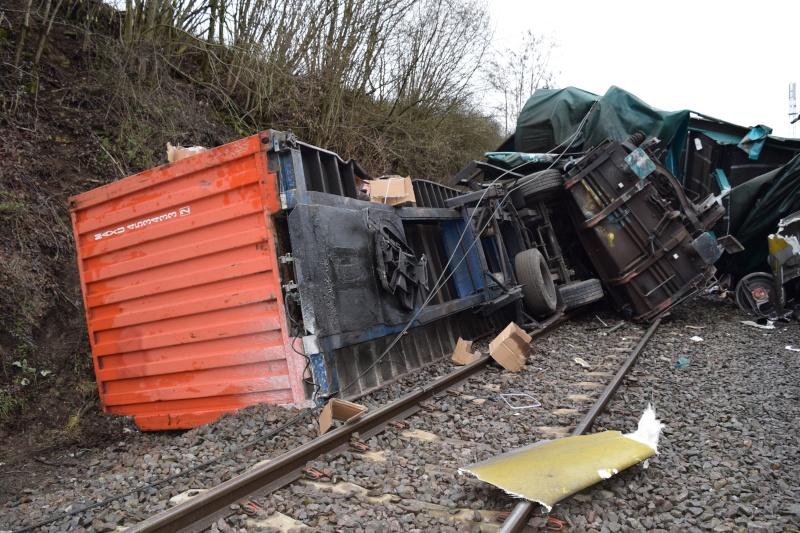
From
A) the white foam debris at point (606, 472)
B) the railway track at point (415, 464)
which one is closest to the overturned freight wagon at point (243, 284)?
the railway track at point (415, 464)

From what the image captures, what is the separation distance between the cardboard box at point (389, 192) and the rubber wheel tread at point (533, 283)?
A: 2666 mm

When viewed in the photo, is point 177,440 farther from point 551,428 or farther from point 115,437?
point 551,428

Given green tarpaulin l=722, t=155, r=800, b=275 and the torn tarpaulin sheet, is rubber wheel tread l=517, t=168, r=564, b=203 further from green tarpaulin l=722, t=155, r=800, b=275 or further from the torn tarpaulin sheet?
the torn tarpaulin sheet

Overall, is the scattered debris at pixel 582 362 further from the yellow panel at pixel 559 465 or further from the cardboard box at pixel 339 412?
the cardboard box at pixel 339 412

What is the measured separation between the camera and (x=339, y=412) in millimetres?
3912

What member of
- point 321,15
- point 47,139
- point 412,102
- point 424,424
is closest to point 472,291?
point 424,424

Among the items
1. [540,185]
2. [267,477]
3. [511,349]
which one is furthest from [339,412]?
[540,185]

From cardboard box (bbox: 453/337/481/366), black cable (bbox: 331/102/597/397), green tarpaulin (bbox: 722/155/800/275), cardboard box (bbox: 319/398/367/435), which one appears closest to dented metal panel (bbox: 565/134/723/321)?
black cable (bbox: 331/102/597/397)

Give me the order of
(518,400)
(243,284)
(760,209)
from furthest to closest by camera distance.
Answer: (760,209)
(518,400)
(243,284)

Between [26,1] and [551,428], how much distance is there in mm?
8428

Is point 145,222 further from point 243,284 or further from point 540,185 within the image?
point 540,185

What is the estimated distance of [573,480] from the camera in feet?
8.63

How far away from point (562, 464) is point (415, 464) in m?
0.90

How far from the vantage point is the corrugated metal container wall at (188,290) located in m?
4.46
